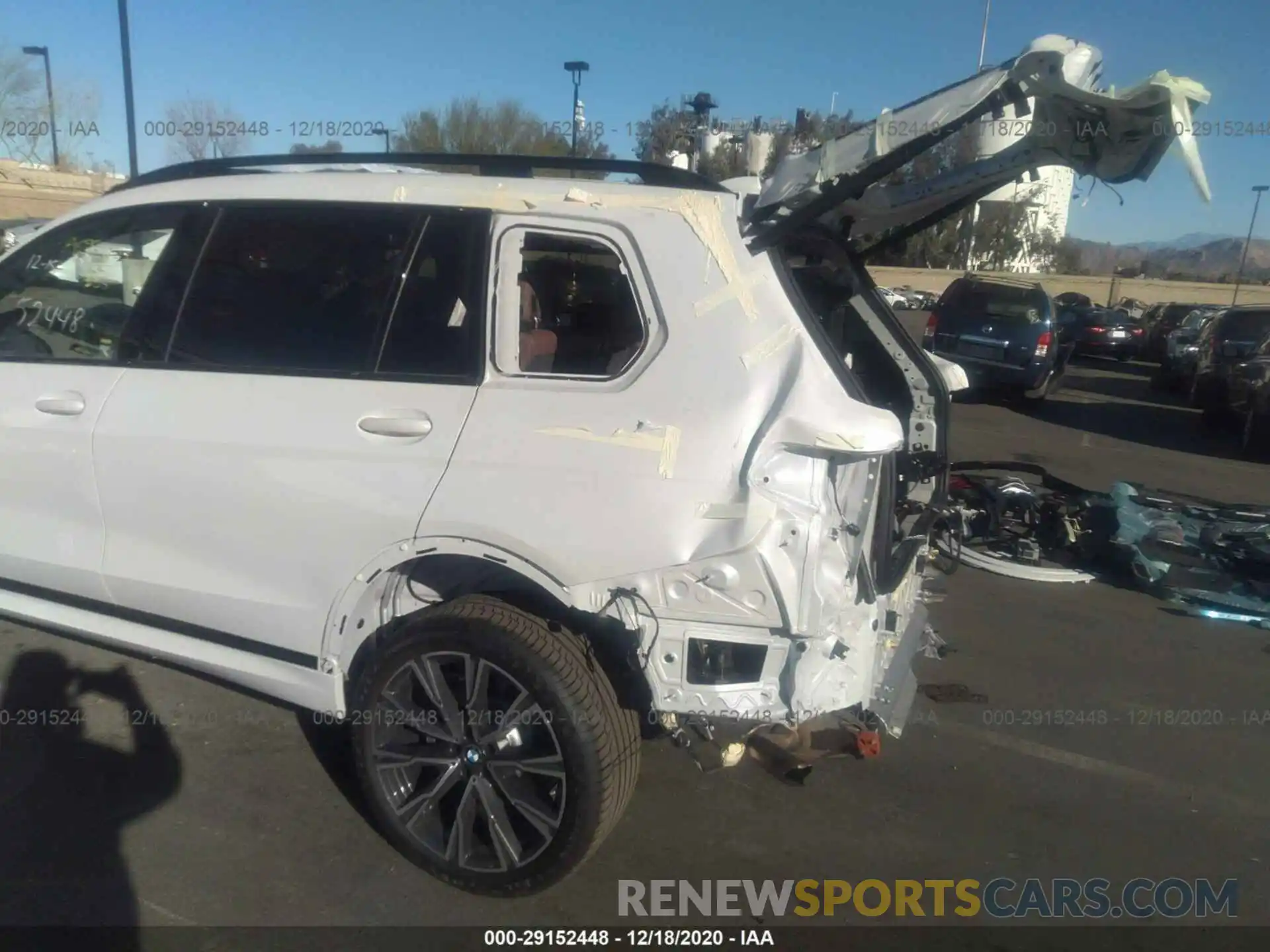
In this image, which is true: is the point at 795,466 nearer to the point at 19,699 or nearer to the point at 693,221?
the point at 693,221

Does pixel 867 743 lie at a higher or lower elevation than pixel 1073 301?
lower

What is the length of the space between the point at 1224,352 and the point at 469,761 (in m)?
13.8

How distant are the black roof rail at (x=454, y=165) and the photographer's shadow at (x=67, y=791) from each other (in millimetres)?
2135

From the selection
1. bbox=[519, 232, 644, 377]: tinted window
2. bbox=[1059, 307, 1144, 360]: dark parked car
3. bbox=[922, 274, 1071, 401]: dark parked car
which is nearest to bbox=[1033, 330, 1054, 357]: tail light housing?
bbox=[922, 274, 1071, 401]: dark parked car

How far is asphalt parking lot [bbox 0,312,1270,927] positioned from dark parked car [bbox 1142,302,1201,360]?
22864mm

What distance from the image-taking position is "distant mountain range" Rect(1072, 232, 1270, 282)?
58.1m

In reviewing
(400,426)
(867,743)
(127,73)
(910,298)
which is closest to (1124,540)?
(867,743)

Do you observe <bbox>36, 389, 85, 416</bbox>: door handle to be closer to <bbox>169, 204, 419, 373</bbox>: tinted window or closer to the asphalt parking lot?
<bbox>169, 204, 419, 373</bbox>: tinted window

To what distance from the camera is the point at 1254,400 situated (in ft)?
37.1

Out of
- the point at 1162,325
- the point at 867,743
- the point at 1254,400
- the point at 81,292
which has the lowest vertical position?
the point at 867,743

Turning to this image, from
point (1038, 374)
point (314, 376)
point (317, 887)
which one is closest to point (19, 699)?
point (317, 887)

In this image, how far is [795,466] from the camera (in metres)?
2.67

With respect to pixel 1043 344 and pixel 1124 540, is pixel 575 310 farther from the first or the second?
pixel 1043 344

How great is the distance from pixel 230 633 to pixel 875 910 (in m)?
2.33
